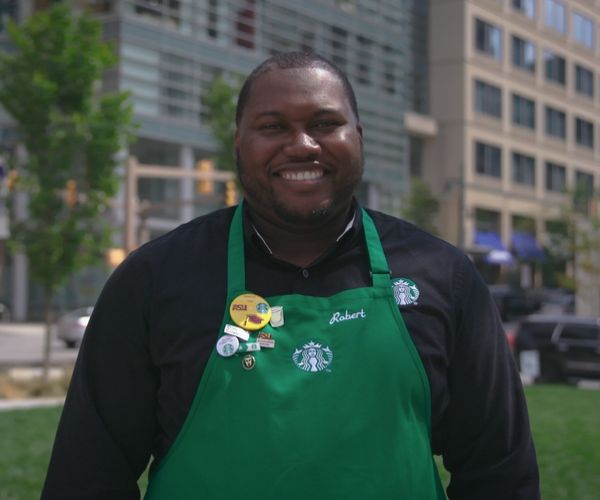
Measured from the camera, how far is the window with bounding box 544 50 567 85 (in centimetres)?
6431

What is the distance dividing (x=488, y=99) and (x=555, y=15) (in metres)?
11.2

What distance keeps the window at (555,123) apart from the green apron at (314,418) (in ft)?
212

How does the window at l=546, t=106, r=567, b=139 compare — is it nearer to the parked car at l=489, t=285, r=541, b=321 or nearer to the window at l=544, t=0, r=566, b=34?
the window at l=544, t=0, r=566, b=34

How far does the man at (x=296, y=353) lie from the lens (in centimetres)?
208

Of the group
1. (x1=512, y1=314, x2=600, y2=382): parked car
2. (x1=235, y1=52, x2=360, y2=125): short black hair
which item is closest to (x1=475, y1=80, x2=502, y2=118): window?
(x1=512, y1=314, x2=600, y2=382): parked car

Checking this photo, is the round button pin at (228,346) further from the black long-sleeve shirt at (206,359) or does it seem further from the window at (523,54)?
the window at (523,54)

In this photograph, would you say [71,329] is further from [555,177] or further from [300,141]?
[555,177]

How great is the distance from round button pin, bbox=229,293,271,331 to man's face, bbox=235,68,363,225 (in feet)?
0.66

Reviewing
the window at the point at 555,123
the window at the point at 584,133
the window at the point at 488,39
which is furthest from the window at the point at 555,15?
the window at the point at 488,39

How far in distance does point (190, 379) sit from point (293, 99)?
0.64 m

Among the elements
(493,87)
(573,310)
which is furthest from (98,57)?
(493,87)

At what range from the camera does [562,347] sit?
19.9 metres

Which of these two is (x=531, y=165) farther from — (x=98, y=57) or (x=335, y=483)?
(x=335, y=483)

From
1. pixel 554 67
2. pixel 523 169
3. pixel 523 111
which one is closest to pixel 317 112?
pixel 523 169
